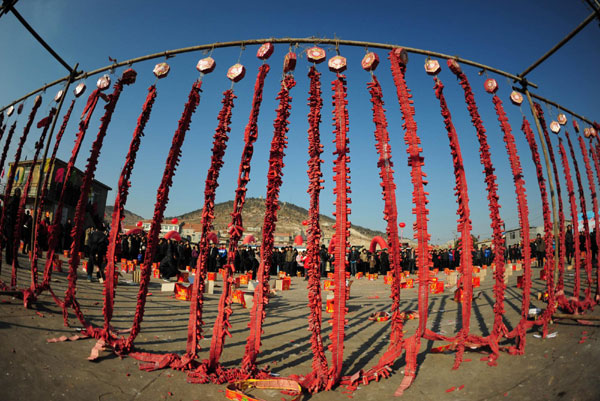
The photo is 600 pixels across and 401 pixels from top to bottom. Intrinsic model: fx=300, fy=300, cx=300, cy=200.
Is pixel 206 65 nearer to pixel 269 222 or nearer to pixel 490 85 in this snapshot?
pixel 269 222

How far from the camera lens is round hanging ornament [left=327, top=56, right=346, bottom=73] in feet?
12.3

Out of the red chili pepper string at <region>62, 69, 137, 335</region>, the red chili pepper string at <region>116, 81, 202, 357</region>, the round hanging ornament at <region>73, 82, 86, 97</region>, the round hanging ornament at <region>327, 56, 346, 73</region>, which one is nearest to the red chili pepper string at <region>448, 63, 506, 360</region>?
the round hanging ornament at <region>327, 56, 346, 73</region>

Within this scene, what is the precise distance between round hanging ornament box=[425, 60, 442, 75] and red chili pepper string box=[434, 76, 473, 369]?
10 centimetres

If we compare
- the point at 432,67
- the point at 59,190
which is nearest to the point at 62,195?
the point at 432,67

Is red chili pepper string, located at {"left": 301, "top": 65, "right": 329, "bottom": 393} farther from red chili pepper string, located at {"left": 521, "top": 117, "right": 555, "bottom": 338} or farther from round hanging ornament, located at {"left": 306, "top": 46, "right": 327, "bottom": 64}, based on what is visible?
red chili pepper string, located at {"left": 521, "top": 117, "right": 555, "bottom": 338}

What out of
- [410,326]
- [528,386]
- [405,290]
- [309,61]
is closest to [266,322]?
[410,326]

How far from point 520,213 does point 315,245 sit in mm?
3458

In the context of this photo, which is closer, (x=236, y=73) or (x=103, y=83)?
(x=236, y=73)

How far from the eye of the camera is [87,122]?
207 inches

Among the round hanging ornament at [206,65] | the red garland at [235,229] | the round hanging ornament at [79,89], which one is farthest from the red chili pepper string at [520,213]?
the round hanging ornament at [79,89]

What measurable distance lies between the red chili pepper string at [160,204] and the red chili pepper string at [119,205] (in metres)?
0.20

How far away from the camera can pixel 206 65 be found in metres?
4.32

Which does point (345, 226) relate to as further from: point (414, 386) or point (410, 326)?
point (410, 326)

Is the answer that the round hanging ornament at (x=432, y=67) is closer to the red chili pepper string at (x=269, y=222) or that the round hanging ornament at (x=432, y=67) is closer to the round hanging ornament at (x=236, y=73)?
the red chili pepper string at (x=269, y=222)
